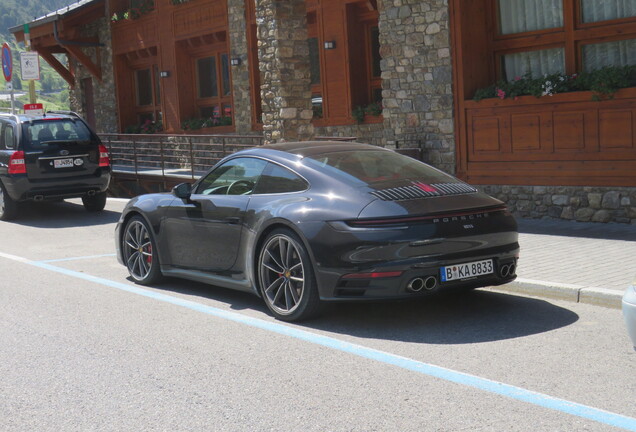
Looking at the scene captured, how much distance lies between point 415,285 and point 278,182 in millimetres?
1659

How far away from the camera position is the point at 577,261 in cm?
917

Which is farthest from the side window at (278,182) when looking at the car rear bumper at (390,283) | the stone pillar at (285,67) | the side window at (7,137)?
the side window at (7,137)

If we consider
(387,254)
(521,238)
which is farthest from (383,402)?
(521,238)

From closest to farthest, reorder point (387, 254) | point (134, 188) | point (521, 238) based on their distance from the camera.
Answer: point (387, 254)
point (521, 238)
point (134, 188)

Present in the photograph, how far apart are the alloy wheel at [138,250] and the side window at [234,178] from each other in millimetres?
1024

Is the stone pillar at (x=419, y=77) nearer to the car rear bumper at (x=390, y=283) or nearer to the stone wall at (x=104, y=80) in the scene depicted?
the car rear bumper at (x=390, y=283)

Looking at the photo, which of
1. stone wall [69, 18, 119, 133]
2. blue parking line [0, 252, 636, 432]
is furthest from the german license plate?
stone wall [69, 18, 119, 133]

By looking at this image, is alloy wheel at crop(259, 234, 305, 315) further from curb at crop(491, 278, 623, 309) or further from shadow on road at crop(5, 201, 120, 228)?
shadow on road at crop(5, 201, 120, 228)

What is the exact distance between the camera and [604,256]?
30.9 ft

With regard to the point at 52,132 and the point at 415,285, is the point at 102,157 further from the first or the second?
the point at 415,285

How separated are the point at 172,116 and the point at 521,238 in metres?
15.5

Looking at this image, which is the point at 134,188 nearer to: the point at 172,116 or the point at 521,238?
the point at 172,116

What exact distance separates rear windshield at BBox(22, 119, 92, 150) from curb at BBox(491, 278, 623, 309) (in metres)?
10.3

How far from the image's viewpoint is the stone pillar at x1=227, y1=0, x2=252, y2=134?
21.5m
